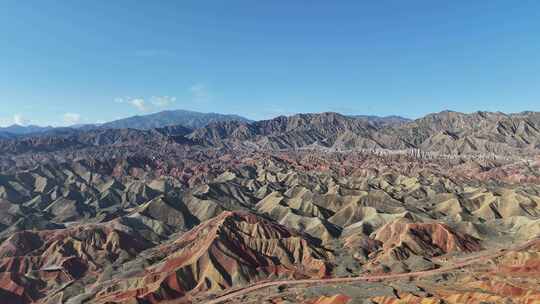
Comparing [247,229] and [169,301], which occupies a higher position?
[247,229]

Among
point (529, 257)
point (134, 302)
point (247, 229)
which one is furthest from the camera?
point (247, 229)

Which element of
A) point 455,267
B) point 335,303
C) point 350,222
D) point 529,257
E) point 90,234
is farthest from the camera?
point 350,222

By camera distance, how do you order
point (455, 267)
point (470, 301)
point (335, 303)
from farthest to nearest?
point (455, 267)
point (335, 303)
point (470, 301)

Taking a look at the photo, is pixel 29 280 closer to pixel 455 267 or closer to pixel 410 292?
pixel 410 292

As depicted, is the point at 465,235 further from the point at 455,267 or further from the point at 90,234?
the point at 90,234

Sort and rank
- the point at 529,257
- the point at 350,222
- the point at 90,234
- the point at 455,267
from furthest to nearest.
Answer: the point at 350,222
the point at 90,234
the point at 455,267
the point at 529,257

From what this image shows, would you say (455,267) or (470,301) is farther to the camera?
(455,267)

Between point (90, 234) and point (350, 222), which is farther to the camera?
point (350, 222)

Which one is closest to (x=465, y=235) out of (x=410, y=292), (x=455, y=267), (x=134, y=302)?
(x=455, y=267)

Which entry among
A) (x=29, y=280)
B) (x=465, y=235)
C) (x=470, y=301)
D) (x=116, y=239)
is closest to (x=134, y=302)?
(x=29, y=280)
